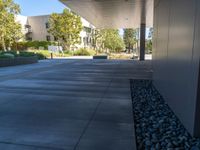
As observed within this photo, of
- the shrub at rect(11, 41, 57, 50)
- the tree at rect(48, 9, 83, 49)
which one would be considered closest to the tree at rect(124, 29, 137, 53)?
the tree at rect(48, 9, 83, 49)

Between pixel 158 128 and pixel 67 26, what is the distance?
3281cm

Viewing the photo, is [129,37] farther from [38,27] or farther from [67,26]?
[67,26]

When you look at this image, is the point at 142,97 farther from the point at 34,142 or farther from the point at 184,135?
the point at 34,142

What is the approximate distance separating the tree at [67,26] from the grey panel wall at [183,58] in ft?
101

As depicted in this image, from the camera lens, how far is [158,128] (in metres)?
4.13

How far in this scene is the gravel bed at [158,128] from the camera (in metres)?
3.42

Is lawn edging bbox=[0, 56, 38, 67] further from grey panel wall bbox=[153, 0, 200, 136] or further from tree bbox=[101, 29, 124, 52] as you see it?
tree bbox=[101, 29, 124, 52]

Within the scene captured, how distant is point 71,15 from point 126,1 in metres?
24.0

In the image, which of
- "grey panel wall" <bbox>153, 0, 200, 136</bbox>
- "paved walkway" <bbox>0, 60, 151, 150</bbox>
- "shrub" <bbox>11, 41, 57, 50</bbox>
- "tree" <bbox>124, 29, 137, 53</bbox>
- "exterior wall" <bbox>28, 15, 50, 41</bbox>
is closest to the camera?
"paved walkway" <bbox>0, 60, 151, 150</bbox>

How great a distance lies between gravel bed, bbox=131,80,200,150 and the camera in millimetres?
3415

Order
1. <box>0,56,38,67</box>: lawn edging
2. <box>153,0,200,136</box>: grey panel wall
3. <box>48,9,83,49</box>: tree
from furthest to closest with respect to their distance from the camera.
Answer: <box>48,9,83,49</box>: tree < <box>0,56,38,67</box>: lawn edging < <box>153,0,200,136</box>: grey panel wall

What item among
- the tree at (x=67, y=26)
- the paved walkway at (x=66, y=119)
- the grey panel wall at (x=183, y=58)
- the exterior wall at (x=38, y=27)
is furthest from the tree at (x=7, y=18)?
the grey panel wall at (x=183, y=58)

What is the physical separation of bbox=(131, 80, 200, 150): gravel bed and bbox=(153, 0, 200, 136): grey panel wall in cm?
18

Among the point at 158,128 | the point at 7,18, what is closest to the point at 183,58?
the point at 158,128
